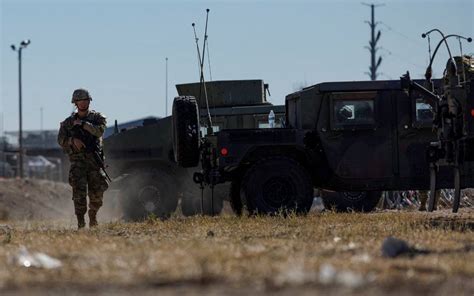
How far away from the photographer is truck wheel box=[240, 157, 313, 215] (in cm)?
1516

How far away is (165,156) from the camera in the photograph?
814 inches

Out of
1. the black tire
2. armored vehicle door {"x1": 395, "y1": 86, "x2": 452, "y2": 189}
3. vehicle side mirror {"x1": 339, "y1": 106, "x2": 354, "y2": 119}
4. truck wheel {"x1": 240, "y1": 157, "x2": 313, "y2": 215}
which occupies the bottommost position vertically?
the black tire

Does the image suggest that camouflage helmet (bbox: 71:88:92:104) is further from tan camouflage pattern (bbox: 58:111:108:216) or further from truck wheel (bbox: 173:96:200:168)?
truck wheel (bbox: 173:96:200:168)

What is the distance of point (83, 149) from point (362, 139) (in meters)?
3.97

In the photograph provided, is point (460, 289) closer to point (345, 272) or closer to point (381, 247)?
point (345, 272)

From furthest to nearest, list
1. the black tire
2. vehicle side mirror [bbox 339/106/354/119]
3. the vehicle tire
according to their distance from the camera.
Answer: the black tire, the vehicle tire, vehicle side mirror [bbox 339/106/354/119]

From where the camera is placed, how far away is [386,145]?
1546cm

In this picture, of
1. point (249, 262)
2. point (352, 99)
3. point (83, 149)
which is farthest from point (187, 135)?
point (249, 262)

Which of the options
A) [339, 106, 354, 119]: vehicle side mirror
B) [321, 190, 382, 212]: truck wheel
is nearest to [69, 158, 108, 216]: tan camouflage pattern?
[339, 106, 354, 119]: vehicle side mirror

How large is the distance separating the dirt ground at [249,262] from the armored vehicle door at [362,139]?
322 centimetres

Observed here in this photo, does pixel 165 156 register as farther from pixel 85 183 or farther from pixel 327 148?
pixel 85 183

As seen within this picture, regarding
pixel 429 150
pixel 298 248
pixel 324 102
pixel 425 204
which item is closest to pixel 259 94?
pixel 425 204

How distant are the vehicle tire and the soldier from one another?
5.85m

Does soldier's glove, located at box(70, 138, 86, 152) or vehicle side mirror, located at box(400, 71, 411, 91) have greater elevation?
vehicle side mirror, located at box(400, 71, 411, 91)
